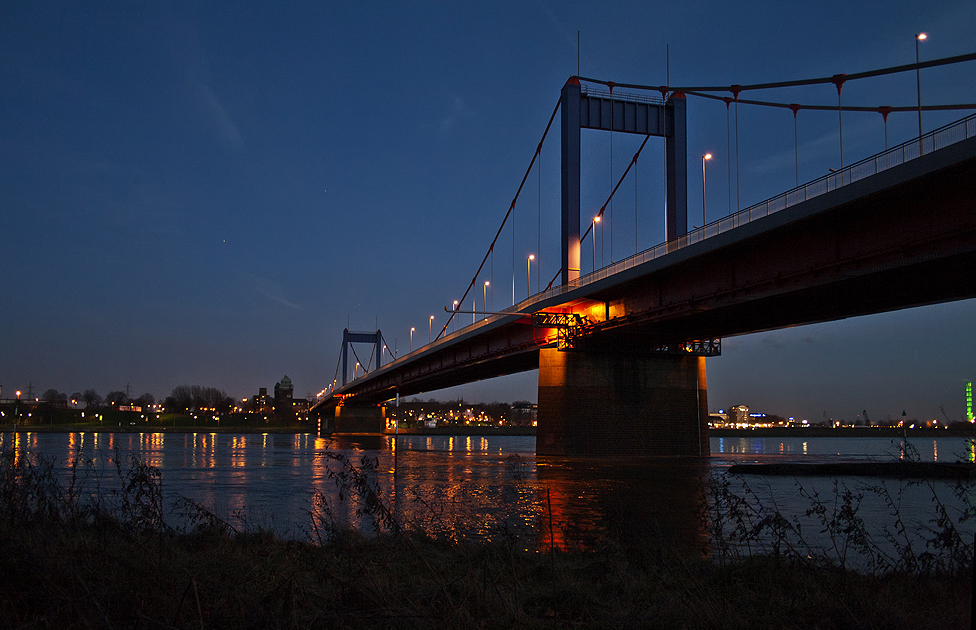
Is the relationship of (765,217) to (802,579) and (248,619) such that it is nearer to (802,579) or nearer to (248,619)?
(802,579)

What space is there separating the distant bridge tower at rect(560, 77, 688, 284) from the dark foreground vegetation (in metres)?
37.6

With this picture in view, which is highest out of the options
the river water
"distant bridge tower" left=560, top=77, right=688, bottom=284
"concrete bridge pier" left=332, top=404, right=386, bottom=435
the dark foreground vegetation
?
"distant bridge tower" left=560, top=77, right=688, bottom=284

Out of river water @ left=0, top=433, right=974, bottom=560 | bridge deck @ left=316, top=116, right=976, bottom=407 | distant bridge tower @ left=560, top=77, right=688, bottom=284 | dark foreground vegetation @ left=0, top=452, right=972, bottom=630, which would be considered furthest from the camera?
distant bridge tower @ left=560, top=77, right=688, bottom=284

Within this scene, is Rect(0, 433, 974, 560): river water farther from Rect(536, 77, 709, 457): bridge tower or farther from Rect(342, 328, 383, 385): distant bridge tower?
Rect(342, 328, 383, 385): distant bridge tower

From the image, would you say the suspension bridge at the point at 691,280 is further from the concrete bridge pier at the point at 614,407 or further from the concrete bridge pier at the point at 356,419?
the concrete bridge pier at the point at 356,419

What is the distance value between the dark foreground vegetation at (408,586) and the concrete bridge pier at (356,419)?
121m

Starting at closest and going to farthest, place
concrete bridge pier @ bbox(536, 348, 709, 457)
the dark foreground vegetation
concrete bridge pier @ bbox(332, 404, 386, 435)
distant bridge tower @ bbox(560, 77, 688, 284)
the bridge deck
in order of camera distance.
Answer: the dark foreground vegetation
the bridge deck
concrete bridge pier @ bbox(536, 348, 709, 457)
distant bridge tower @ bbox(560, 77, 688, 284)
concrete bridge pier @ bbox(332, 404, 386, 435)

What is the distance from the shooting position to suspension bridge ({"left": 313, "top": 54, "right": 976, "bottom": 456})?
2341 centimetres

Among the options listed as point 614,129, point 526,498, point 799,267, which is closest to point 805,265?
point 799,267

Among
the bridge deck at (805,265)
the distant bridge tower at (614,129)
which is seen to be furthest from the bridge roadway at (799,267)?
the distant bridge tower at (614,129)

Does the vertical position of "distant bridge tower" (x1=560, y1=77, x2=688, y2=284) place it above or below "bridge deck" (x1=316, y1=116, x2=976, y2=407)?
above

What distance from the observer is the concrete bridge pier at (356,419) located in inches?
5059

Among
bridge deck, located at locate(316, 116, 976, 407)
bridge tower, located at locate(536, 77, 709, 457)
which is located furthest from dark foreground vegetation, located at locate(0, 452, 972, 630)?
bridge tower, located at locate(536, 77, 709, 457)

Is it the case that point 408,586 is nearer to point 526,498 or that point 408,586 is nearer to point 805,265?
point 526,498
